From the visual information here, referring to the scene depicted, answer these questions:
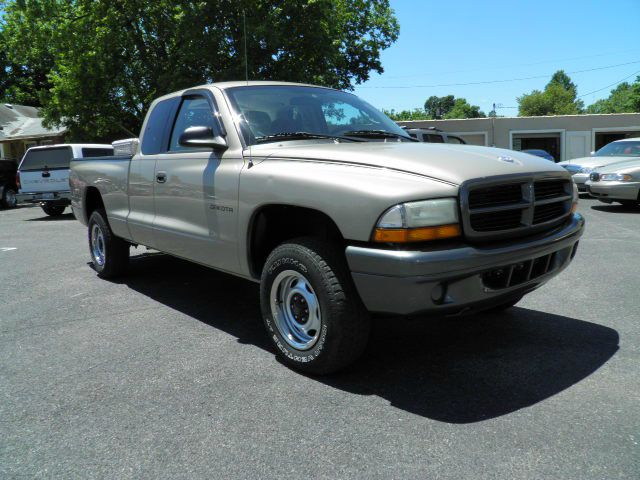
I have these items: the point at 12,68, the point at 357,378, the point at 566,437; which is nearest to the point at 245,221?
the point at 357,378

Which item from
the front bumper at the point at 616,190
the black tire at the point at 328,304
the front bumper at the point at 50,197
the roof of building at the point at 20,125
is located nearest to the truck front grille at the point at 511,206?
the black tire at the point at 328,304

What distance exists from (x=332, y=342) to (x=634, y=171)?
1055 centimetres

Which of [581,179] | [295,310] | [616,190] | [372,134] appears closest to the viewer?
[295,310]

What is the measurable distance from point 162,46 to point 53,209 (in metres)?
11.8

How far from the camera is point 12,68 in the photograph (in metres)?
49.0

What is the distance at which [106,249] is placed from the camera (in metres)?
6.20

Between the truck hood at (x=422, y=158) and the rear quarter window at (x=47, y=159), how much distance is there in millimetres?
12447

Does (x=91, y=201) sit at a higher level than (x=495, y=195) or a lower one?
lower

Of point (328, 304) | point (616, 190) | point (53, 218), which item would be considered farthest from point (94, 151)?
point (328, 304)

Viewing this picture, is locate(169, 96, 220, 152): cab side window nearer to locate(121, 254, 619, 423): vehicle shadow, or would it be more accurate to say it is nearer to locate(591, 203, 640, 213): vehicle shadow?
locate(121, 254, 619, 423): vehicle shadow

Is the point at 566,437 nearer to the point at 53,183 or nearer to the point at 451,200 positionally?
the point at 451,200

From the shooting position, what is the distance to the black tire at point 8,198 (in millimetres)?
19438

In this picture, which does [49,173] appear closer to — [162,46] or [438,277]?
[162,46]

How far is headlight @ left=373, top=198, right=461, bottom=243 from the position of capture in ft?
9.16
